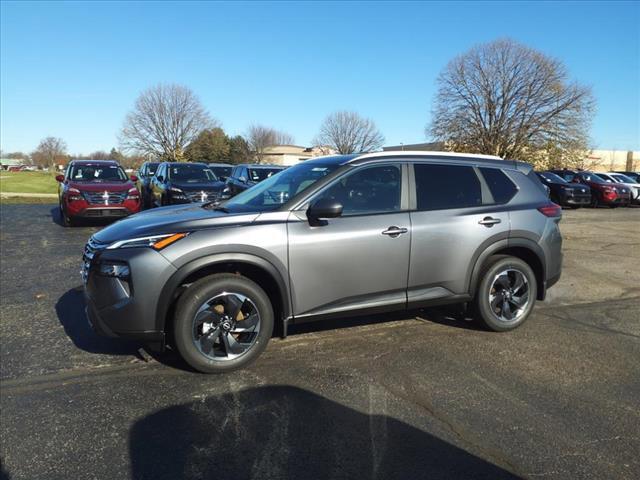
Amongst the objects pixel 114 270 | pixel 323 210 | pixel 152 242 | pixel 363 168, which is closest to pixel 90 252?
pixel 114 270

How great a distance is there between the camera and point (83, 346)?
166 inches

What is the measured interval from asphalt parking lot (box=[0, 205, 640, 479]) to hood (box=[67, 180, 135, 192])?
668 cm

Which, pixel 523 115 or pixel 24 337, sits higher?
pixel 523 115

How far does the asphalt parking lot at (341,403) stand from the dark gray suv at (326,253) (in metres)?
0.42

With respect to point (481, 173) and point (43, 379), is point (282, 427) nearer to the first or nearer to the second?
point (43, 379)

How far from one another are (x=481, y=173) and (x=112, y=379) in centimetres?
393

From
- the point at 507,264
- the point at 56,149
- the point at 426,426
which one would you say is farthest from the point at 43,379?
the point at 56,149

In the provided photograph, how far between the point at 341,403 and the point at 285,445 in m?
0.62

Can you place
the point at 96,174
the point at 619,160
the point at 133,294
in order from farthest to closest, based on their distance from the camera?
the point at 619,160
the point at 96,174
the point at 133,294

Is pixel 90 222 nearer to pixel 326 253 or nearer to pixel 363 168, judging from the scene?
A: pixel 363 168

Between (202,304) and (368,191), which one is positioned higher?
(368,191)

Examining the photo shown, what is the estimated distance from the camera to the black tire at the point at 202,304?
136 inches

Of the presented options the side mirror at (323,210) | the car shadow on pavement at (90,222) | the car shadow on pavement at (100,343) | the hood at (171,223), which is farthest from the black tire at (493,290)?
the car shadow on pavement at (90,222)

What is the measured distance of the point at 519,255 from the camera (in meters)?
4.88
